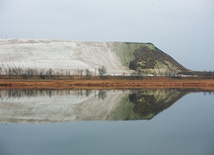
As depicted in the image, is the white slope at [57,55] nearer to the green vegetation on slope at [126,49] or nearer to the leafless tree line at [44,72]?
the leafless tree line at [44,72]

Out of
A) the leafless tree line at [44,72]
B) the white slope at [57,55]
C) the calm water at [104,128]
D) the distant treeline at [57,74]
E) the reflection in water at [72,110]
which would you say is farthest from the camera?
the white slope at [57,55]

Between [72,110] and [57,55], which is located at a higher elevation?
[57,55]

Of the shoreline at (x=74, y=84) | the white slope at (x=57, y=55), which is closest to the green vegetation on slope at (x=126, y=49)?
the white slope at (x=57, y=55)

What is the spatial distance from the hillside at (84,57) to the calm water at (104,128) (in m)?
26.3

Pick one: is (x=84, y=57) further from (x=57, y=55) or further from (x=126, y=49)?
(x=126, y=49)

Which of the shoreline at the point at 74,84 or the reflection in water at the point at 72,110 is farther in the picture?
the shoreline at the point at 74,84

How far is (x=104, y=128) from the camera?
11.4m

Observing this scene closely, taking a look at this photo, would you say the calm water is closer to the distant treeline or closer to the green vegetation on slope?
the distant treeline

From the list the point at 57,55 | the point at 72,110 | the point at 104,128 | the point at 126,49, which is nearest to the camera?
the point at 104,128

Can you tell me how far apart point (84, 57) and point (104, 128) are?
37.3 m

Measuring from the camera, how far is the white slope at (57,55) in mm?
44031

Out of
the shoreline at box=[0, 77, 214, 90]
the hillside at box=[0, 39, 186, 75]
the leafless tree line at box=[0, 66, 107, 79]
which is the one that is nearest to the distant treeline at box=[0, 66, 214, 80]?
the leafless tree line at box=[0, 66, 107, 79]

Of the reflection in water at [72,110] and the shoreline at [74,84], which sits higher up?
the reflection in water at [72,110]

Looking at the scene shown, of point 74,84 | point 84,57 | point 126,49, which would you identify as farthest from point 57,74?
point 126,49
